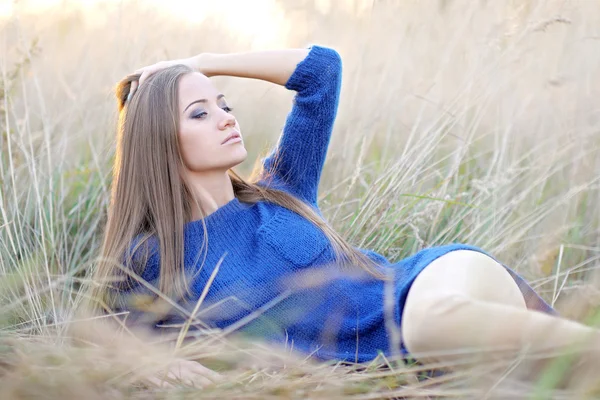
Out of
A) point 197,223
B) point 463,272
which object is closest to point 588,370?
point 463,272

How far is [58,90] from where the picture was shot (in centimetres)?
294

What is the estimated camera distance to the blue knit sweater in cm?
181

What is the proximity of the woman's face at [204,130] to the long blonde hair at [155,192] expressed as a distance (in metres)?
0.02

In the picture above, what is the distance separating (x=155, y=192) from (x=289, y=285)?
0.42 metres

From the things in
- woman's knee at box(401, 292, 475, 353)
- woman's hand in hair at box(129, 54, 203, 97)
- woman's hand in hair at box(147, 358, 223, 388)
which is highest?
woman's hand in hair at box(129, 54, 203, 97)

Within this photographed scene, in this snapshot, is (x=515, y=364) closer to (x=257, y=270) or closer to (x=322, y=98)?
(x=257, y=270)

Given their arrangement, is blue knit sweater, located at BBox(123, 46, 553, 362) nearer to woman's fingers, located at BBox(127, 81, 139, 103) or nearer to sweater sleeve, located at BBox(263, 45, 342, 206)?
sweater sleeve, located at BBox(263, 45, 342, 206)

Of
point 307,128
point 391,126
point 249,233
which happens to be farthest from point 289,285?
point 391,126

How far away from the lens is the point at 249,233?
201 cm

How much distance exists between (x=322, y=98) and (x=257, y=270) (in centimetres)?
53

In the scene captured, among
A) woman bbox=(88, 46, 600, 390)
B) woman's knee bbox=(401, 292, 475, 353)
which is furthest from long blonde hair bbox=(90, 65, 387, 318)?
woman's knee bbox=(401, 292, 475, 353)

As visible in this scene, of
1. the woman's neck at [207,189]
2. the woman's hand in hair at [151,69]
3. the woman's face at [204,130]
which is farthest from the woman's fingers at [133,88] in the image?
the woman's neck at [207,189]

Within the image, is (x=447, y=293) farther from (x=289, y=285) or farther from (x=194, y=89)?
(x=194, y=89)

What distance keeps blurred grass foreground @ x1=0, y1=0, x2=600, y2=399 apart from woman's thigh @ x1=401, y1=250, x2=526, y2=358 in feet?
1.39
